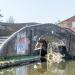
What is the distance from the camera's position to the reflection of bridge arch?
537 inches

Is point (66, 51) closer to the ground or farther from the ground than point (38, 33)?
closer to the ground

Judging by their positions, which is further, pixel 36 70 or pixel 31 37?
pixel 31 37

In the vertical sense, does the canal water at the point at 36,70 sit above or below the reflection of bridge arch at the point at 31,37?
below

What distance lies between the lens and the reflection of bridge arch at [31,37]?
13.6m

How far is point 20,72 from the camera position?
37.5ft

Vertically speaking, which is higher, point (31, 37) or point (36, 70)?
point (31, 37)

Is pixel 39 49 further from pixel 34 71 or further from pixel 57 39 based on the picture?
pixel 34 71

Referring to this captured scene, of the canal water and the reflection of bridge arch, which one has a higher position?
the reflection of bridge arch

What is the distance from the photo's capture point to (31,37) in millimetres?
15633

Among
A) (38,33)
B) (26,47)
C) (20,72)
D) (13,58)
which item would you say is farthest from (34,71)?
(38,33)

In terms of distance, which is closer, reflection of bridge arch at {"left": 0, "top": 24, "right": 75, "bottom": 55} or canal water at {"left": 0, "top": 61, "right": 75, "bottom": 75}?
canal water at {"left": 0, "top": 61, "right": 75, "bottom": 75}

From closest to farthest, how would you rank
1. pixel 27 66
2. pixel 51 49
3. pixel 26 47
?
1. pixel 27 66
2. pixel 26 47
3. pixel 51 49

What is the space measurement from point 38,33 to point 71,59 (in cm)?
230

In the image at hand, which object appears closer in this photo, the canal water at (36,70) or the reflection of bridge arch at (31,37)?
the canal water at (36,70)
